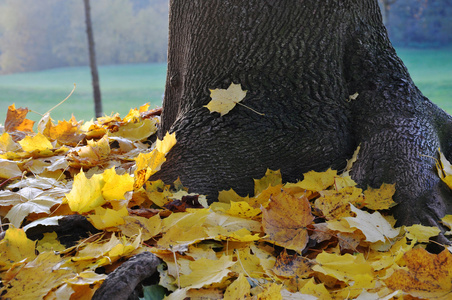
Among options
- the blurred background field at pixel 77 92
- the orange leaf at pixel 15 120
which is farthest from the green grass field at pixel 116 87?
the orange leaf at pixel 15 120

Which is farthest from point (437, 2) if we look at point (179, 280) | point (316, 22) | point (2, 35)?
point (2, 35)

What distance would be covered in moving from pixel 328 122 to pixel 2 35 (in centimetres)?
2430

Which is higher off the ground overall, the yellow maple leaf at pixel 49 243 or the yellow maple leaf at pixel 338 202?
the yellow maple leaf at pixel 338 202

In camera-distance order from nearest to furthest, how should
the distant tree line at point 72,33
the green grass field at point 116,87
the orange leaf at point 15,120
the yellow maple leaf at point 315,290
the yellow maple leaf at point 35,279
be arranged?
the yellow maple leaf at point 35,279 < the yellow maple leaf at point 315,290 < the orange leaf at point 15,120 < the green grass field at point 116,87 < the distant tree line at point 72,33

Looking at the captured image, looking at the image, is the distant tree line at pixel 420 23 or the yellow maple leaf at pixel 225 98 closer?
the yellow maple leaf at pixel 225 98

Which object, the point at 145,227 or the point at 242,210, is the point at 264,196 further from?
the point at 145,227

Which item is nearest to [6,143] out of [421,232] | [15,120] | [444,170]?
[15,120]

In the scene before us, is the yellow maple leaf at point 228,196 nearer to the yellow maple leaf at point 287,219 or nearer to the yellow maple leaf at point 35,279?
the yellow maple leaf at point 287,219

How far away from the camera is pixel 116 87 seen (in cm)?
1859

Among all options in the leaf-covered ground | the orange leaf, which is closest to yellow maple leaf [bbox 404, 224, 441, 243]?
the leaf-covered ground

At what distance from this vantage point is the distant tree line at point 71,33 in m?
21.0

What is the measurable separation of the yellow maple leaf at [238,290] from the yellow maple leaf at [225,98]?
0.79m

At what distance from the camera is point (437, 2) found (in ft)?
52.4

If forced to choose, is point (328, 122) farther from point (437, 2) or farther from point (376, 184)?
point (437, 2)
